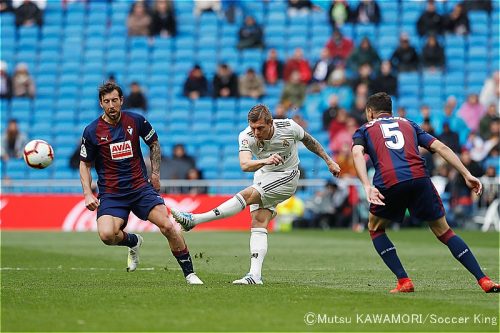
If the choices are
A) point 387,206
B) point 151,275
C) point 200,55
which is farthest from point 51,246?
point 200,55

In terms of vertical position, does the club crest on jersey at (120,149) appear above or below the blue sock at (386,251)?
above

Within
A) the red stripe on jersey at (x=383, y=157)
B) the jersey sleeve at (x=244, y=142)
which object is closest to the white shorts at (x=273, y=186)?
the jersey sleeve at (x=244, y=142)

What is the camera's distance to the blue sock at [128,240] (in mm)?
12188

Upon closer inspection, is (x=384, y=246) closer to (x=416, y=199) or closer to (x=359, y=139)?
(x=416, y=199)

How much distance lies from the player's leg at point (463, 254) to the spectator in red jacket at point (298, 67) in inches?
798

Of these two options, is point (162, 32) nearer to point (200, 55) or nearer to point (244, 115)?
point (200, 55)

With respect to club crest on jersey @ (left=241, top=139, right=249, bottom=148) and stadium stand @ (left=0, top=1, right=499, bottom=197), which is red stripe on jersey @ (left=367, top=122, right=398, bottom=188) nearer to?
Result: club crest on jersey @ (left=241, top=139, right=249, bottom=148)

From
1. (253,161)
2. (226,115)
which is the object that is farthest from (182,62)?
(253,161)

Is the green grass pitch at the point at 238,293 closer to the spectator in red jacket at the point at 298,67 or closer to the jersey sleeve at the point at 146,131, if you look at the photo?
A: the jersey sleeve at the point at 146,131

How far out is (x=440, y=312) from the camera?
8.64 metres

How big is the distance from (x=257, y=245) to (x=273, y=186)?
710 mm

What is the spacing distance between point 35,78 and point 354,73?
10.3 m

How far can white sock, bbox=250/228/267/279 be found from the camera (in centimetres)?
1141

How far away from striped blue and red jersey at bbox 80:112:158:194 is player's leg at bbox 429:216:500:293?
11.1ft
